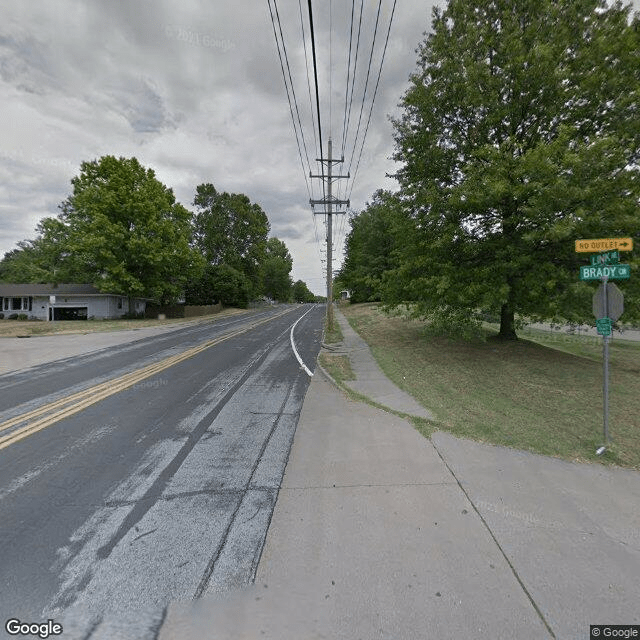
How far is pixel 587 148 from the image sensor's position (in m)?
7.10

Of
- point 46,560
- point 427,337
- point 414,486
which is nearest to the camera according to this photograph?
point 46,560

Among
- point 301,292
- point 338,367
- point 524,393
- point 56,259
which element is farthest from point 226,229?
point 301,292

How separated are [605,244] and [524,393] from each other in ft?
12.1

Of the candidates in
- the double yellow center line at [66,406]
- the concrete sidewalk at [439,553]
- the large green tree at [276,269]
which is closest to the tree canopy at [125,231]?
the double yellow center line at [66,406]

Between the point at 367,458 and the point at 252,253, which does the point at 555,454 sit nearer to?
the point at 367,458

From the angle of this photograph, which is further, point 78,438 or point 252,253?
point 252,253

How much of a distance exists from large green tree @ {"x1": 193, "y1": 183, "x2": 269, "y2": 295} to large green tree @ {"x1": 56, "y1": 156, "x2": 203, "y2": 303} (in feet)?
56.8

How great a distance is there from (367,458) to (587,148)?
8.12 meters

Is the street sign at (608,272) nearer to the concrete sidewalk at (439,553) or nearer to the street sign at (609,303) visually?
the street sign at (609,303)

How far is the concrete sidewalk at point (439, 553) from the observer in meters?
1.97

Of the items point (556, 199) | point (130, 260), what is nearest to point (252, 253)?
point (130, 260)

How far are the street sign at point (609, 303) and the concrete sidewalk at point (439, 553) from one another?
1941 mm

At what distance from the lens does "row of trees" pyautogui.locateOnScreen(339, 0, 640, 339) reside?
7.38 metres

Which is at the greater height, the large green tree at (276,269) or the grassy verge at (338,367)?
the large green tree at (276,269)
